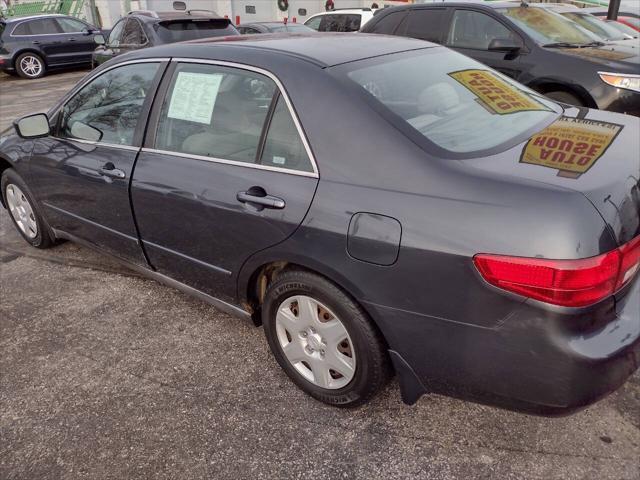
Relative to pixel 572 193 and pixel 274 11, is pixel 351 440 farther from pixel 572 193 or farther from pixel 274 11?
pixel 274 11

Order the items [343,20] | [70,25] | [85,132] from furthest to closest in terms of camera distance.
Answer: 1. [70,25]
2. [343,20]
3. [85,132]

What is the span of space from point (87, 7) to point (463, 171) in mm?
23933

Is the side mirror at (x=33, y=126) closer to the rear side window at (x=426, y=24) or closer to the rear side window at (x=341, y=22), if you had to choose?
the rear side window at (x=426, y=24)

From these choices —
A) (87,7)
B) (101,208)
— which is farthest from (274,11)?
(101,208)

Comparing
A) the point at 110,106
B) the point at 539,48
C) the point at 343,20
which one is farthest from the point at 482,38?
the point at 343,20

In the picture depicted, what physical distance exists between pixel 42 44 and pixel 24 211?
38.4 feet

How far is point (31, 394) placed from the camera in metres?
2.51

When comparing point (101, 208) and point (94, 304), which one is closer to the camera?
point (101, 208)

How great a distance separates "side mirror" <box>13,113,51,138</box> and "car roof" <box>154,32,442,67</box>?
2.88ft

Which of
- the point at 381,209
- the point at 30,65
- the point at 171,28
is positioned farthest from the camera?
the point at 30,65

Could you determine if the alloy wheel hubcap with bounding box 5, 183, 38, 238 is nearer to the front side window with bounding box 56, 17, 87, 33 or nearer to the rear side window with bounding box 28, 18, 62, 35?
Result: the rear side window with bounding box 28, 18, 62, 35

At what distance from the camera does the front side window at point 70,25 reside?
13.6 m

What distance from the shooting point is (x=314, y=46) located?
241cm

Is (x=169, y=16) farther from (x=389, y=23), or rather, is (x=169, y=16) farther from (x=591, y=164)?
(x=591, y=164)
